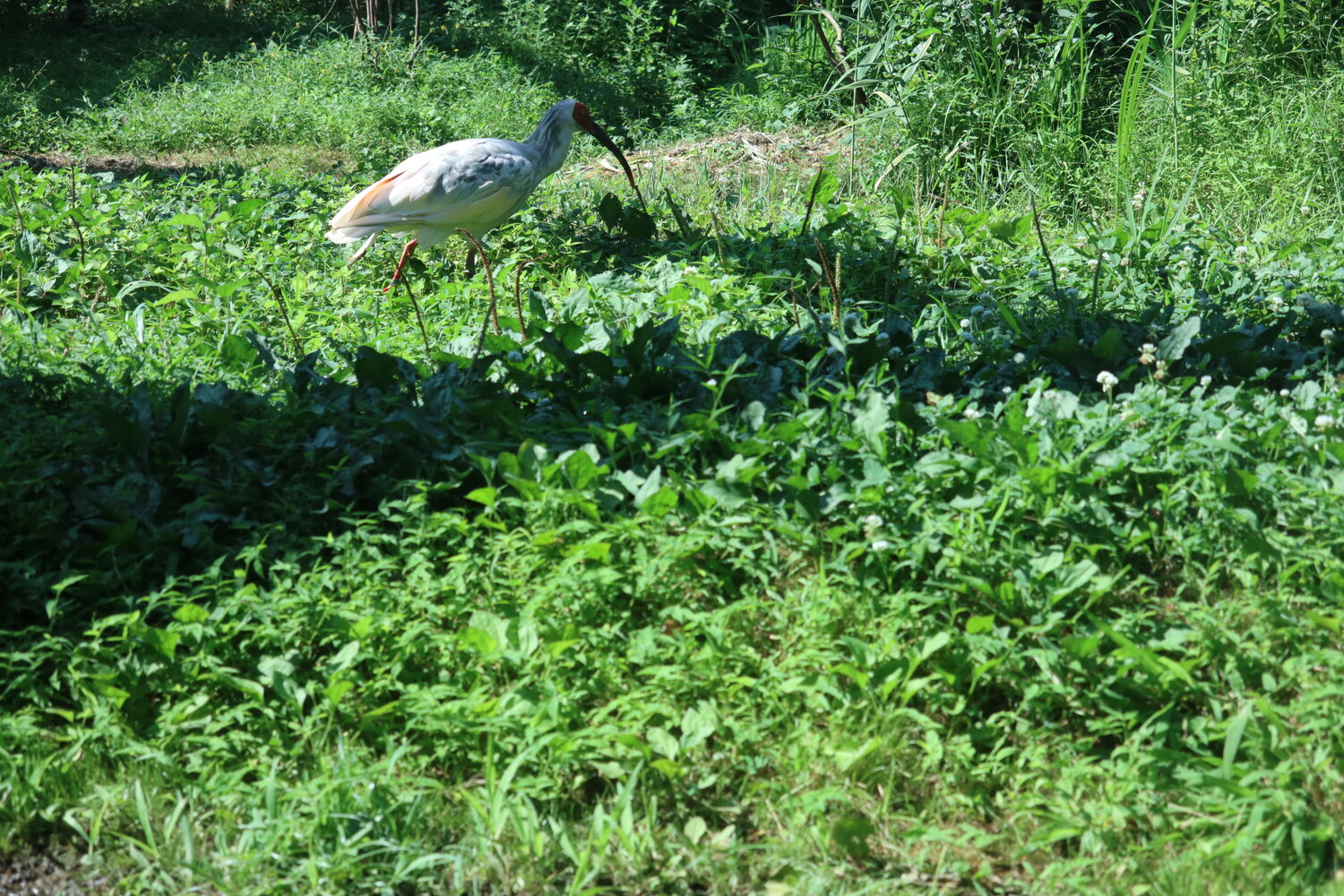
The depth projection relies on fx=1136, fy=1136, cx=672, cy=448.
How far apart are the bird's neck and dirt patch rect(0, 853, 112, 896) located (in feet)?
14.9

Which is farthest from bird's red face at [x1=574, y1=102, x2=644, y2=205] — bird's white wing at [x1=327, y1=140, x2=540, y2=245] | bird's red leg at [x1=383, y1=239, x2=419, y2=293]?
bird's red leg at [x1=383, y1=239, x2=419, y2=293]

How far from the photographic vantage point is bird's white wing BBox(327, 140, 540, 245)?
211 inches

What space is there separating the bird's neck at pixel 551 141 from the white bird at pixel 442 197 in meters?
0.44

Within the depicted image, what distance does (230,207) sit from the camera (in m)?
5.96

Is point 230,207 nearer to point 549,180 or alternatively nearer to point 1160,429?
point 549,180

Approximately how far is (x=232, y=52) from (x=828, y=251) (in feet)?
34.7

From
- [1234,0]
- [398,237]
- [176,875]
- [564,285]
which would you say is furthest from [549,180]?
[176,875]

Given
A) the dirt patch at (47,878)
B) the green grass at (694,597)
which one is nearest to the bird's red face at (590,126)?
the green grass at (694,597)

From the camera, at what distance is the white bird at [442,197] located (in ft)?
17.6

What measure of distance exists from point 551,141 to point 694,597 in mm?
4026

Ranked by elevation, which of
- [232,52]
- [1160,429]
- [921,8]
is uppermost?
[921,8]

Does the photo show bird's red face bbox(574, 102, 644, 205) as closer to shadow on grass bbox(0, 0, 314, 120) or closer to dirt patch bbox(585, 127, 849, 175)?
dirt patch bbox(585, 127, 849, 175)

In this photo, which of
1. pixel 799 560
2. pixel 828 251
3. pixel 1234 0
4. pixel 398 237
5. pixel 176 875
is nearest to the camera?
pixel 176 875

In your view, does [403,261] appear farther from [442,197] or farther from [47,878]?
[47,878]
